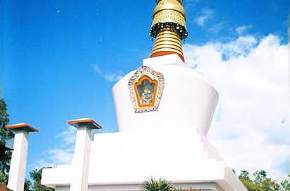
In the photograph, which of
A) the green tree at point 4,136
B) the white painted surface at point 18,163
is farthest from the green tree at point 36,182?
the white painted surface at point 18,163

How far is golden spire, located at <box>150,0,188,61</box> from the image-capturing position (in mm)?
22328

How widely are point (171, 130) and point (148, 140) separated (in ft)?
3.16

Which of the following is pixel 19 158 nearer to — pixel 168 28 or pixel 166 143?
pixel 166 143

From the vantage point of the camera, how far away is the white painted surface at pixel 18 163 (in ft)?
39.8

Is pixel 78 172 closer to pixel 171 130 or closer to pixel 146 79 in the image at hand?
pixel 171 130

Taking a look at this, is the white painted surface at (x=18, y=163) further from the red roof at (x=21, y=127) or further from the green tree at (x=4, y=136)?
the green tree at (x=4, y=136)

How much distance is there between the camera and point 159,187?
13914 mm

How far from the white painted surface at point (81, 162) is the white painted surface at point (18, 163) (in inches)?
57.7

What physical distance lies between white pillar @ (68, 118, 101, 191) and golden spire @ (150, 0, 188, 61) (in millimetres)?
10547

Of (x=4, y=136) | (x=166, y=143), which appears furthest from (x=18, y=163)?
(x=4, y=136)

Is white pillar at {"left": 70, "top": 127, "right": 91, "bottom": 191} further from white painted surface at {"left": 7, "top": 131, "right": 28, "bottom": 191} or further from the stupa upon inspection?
the stupa

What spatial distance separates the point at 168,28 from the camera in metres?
22.8

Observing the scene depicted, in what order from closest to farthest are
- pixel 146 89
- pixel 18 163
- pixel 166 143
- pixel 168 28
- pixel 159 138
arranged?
pixel 18 163, pixel 166 143, pixel 159 138, pixel 146 89, pixel 168 28

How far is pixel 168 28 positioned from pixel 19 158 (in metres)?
12.2
